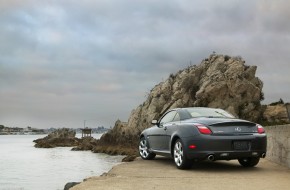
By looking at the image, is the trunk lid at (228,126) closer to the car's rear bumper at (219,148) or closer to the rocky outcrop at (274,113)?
the car's rear bumper at (219,148)

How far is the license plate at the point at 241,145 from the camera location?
9.92 meters

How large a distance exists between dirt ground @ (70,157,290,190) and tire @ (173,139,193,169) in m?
0.15

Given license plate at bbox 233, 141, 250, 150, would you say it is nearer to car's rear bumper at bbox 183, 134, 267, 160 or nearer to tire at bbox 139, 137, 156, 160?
car's rear bumper at bbox 183, 134, 267, 160

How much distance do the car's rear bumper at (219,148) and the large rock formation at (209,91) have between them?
33511 mm

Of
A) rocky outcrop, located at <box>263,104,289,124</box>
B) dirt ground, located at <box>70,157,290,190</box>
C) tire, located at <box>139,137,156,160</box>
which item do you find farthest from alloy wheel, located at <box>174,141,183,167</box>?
rocky outcrop, located at <box>263,104,289,124</box>

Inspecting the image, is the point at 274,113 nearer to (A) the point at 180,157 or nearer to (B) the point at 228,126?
(A) the point at 180,157

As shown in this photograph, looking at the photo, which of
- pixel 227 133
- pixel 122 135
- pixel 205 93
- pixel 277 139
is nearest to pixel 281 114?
pixel 205 93

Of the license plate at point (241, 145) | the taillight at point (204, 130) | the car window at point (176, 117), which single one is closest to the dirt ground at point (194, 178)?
the license plate at point (241, 145)

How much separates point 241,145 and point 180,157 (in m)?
1.47

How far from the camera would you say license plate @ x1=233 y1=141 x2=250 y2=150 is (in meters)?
9.92

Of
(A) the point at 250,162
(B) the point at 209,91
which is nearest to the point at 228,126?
(A) the point at 250,162

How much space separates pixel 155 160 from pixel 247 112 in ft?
106

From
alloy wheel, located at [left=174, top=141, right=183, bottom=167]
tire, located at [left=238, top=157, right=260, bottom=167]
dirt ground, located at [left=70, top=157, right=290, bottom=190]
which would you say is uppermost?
alloy wheel, located at [left=174, top=141, right=183, bottom=167]

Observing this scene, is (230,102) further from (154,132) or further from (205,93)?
(154,132)
